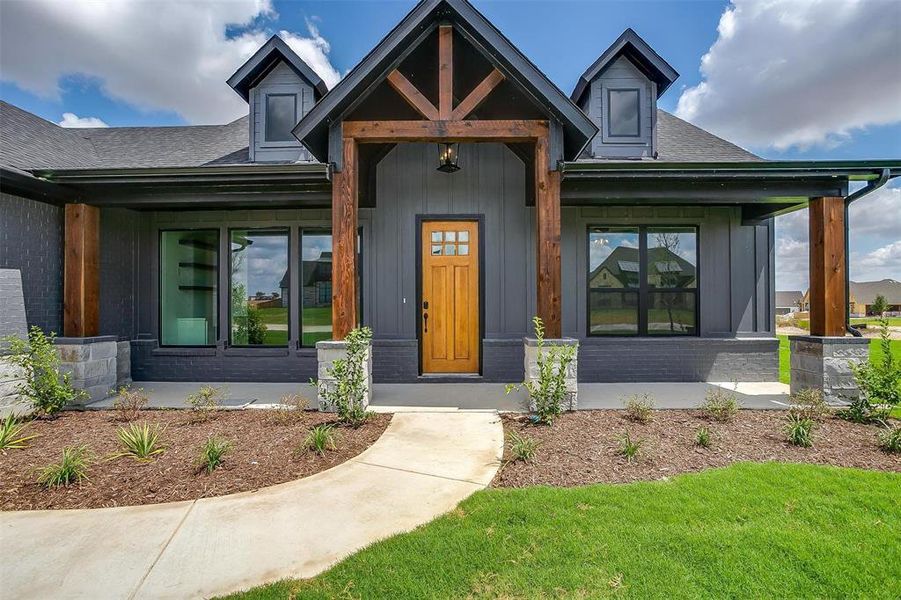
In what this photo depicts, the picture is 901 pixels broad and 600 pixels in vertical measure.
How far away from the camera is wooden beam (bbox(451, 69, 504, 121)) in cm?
496

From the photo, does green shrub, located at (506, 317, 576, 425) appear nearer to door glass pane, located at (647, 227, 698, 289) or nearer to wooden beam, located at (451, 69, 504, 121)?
wooden beam, located at (451, 69, 504, 121)

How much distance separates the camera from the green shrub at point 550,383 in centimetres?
460

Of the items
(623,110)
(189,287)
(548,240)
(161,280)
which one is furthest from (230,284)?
(623,110)

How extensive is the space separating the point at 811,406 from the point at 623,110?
5673 millimetres

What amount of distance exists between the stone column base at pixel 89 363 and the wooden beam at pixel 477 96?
18.6 feet

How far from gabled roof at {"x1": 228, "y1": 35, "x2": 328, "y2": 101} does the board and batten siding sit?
10 cm

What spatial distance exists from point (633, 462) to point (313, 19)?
9.92 metres

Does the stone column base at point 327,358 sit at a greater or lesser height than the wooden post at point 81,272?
lesser

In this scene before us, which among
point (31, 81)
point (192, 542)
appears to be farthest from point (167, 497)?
point (31, 81)

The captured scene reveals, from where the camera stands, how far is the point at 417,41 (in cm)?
500

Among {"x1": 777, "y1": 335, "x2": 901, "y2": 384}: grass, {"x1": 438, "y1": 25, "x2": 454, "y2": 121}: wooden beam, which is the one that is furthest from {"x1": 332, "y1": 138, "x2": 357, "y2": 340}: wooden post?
{"x1": 777, "y1": 335, "x2": 901, "y2": 384}: grass

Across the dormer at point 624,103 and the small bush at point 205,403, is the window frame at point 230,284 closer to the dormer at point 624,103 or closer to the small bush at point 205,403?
the small bush at point 205,403

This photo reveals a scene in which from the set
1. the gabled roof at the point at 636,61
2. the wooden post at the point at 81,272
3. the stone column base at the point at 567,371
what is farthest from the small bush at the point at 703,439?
the wooden post at the point at 81,272

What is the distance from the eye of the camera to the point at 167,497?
3.02 meters
